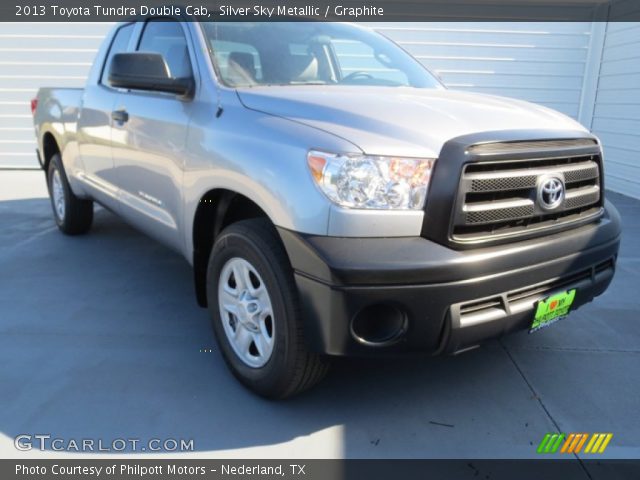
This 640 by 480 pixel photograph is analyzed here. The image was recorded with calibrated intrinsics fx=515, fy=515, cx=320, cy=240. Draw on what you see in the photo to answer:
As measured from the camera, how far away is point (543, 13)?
8.93 metres

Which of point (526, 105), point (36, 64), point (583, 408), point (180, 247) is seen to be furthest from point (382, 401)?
point (36, 64)

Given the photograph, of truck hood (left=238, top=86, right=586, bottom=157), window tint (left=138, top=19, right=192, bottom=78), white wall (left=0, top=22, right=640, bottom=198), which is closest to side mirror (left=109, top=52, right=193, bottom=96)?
window tint (left=138, top=19, right=192, bottom=78)

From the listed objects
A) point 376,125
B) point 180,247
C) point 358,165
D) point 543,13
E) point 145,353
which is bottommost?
point 145,353

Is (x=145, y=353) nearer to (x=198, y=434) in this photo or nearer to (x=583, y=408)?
(x=198, y=434)

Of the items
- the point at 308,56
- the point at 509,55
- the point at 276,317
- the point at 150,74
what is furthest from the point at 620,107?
the point at 276,317

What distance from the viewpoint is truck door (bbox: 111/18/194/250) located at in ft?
9.14

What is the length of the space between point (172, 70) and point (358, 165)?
169 centimetres

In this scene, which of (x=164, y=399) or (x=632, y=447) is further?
(x=164, y=399)

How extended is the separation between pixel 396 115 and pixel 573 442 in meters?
1.55

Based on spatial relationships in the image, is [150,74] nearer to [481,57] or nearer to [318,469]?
[318,469]

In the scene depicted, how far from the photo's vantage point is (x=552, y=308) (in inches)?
87.2

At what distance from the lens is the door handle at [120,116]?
3338 mm

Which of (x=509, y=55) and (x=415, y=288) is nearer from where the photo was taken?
(x=415, y=288)

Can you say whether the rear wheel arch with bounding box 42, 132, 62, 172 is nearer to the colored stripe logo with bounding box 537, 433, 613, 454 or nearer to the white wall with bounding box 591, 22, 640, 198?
the colored stripe logo with bounding box 537, 433, 613, 454
